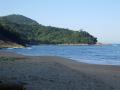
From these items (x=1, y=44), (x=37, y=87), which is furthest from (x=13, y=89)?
(x=1, y=44)

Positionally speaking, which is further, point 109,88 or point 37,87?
point 109,88

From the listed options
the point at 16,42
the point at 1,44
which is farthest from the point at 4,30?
the point at 1,44

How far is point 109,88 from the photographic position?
48.6ft

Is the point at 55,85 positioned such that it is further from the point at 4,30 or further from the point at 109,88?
the point at 4,30

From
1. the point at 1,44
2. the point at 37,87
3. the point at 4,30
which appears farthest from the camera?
the point at 4,30

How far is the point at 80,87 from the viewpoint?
1393 centimetres

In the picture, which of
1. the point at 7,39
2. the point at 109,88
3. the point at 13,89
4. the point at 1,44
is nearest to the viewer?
the point at 13,89

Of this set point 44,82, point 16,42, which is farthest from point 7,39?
point 44,82

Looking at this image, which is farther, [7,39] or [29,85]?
[7,39]

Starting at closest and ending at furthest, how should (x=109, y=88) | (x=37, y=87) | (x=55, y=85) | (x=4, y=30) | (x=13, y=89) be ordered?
1. (x=13, y=89)
2. (x=37, y=87)
3. (x=55, y=85)
4. (x=109, y=88)
5. (x=4, y=30)

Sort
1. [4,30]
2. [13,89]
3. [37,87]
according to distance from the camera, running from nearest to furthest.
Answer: [13,89]
[37,87]
[4,30]

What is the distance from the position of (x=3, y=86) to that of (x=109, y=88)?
6385 millimetres

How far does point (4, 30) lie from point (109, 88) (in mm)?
123805

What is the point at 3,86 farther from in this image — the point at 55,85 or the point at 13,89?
the point at 55,85
